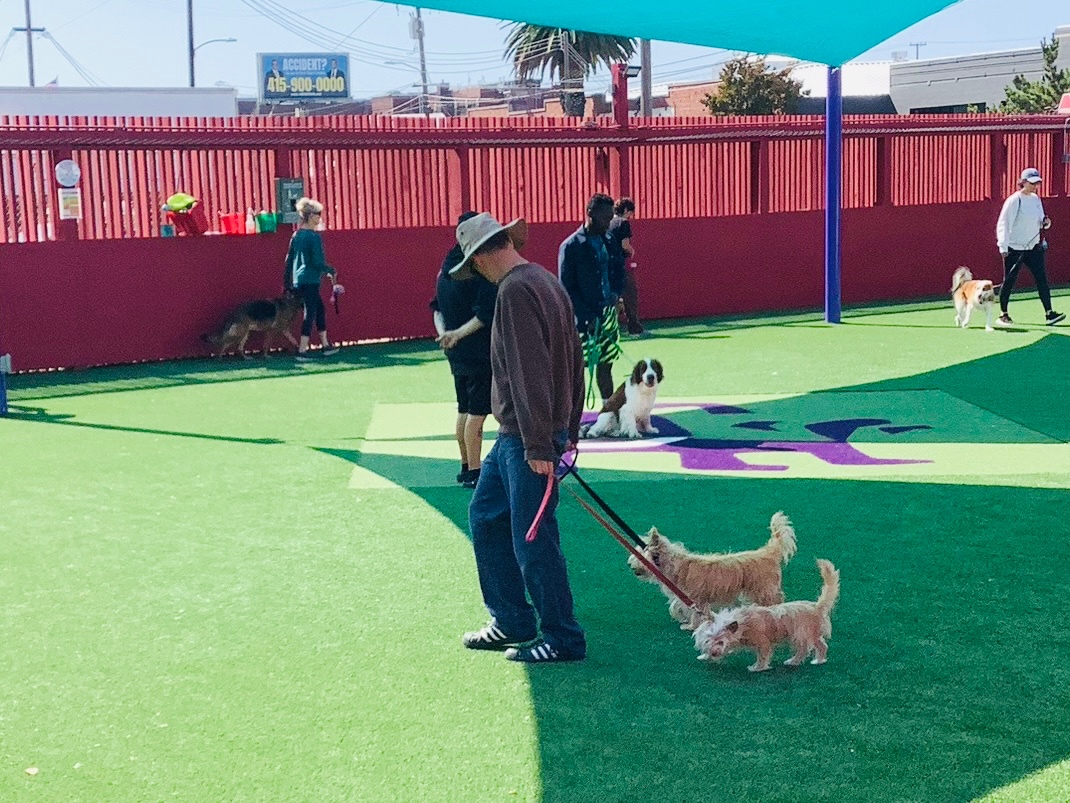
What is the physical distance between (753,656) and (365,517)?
3.22 meters

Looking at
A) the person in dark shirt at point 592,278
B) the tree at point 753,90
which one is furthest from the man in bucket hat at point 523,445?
the tree at point 753,90

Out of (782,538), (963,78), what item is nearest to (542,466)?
(782,538)

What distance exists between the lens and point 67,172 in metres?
15.0

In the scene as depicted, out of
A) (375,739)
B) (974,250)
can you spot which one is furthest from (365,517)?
(974,250)

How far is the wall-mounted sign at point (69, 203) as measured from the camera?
49.7 ft

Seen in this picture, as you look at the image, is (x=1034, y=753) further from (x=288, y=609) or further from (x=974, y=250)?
(x=974, y=250)

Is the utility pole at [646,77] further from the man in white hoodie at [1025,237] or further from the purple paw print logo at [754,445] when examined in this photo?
the purple paw print logo at [754,445]

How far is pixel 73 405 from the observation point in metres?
13.1

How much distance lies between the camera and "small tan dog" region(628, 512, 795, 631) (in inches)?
234

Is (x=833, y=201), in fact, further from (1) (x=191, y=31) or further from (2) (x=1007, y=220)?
(1) (x=191, y=31)

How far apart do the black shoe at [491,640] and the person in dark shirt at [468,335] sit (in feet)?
8.97

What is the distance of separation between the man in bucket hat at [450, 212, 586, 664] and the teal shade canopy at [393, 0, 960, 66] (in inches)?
245

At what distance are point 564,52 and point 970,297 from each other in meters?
41.5

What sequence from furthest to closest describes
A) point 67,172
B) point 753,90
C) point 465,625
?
point 753,90, point 67,172, point 465,625
